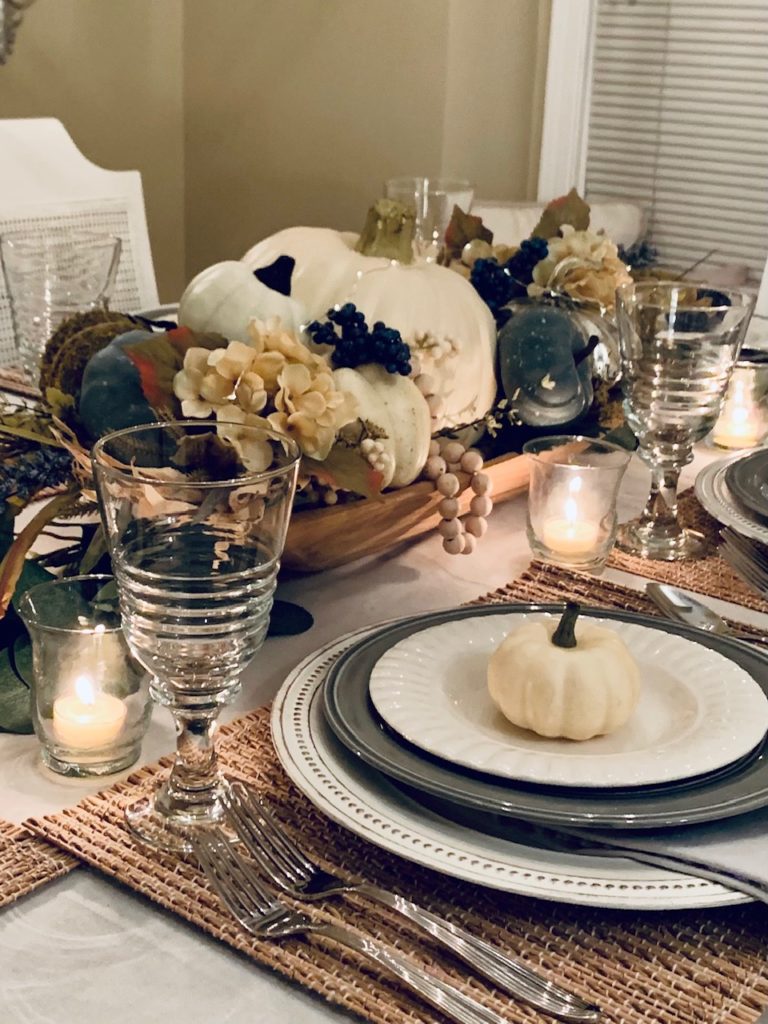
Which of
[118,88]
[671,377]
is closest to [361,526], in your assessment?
[671,377]

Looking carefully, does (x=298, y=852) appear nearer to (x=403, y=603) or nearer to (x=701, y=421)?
(x=403, y=603)

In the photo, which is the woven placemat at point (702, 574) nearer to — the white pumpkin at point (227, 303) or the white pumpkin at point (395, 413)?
the white pumpkin at point (395, 413)

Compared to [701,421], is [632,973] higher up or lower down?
lower down

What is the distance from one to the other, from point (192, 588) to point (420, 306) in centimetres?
60

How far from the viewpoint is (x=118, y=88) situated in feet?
11.8

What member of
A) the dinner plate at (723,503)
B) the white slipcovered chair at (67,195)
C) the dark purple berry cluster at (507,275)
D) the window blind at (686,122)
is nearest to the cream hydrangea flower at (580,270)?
the dark purple berry cluster at (507,275)

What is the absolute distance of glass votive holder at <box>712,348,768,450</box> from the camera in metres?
1.46

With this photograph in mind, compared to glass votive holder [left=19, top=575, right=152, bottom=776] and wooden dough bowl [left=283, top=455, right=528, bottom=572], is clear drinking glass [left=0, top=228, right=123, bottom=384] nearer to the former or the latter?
wooden dough bowl [left=283, top=455, right=528, bottom=572]

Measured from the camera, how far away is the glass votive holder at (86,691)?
27.9 inches

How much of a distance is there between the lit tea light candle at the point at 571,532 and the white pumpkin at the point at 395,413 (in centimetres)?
13

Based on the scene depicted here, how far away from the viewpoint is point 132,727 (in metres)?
0.73

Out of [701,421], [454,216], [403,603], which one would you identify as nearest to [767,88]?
[454,216]

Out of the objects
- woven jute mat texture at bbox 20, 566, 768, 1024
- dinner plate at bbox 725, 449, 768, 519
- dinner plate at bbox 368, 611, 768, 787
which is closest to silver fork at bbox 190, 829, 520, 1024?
woven jute mat texture at bbox 20, 566, 768, 1024

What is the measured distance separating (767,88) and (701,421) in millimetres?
2374
